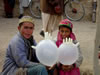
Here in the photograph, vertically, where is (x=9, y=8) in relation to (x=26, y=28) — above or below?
below

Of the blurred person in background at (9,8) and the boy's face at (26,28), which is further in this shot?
the blurred person in background at (9,8)

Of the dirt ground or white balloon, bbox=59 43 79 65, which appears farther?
the dirt ground

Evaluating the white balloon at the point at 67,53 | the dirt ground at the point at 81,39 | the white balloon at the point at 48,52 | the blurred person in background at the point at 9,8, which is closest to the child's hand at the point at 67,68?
the white balloon at the point at 67,53

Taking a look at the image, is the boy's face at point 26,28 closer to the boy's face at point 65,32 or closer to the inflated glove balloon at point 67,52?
the boy's face at point 65,32

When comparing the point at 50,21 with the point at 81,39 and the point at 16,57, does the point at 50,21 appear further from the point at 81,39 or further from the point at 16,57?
the point at 81,39

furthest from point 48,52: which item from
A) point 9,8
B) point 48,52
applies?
point 9,8

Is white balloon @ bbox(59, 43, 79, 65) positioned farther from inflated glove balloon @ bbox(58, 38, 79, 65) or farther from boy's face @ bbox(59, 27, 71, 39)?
boy's face @ bbox(59, 27, 71, 39)

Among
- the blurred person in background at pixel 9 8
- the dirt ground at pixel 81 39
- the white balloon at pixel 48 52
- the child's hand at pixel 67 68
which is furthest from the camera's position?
the blurred person in background at pixel 9 8

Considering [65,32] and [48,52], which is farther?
[65,32]

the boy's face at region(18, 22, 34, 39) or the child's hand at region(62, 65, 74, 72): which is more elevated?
the boy's face at region(18, 22, 34, 39)

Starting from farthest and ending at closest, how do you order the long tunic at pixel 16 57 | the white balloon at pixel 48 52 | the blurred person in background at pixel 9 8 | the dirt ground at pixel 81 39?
the blurred person in background at pixel 9 8 → the dirt ground at pixel 81 39 → the long tunic at pixel 16 57 → the white balloon at pixel 48 52

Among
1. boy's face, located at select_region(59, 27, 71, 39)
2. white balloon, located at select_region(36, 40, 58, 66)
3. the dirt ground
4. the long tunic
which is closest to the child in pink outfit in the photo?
boy's face, located at select_region(59, 27, 71, 39)

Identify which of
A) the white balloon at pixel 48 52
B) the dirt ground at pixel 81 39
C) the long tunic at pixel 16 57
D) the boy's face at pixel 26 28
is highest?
the boy's face at pixel 26 28

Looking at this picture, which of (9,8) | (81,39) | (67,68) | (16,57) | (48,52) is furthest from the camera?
(9,8)
